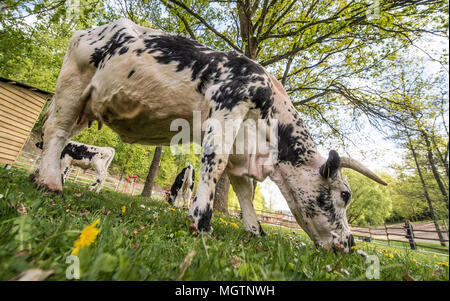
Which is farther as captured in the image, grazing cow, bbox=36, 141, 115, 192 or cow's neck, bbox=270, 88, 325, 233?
grazing cow, bbox=36, 141, 115, 192

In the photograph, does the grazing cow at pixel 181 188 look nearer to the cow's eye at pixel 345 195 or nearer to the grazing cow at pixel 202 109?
the grazing cow at pixel 202 109

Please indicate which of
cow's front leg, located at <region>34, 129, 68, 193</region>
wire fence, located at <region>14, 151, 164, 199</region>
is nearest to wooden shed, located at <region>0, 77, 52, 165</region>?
wire fence, located at <region>14, 151, 164, 199</region>

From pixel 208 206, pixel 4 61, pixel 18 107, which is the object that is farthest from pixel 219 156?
pixel 4 61

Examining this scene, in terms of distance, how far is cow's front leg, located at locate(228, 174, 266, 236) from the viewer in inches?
132

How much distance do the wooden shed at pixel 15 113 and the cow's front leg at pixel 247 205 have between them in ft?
39.9

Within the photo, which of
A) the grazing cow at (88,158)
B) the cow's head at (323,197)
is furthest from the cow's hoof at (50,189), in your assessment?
the grazing cow at (88,158)

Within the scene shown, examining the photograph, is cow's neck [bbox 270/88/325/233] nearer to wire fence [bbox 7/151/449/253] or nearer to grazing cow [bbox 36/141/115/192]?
wire fence [bbox 7/151/449/253]

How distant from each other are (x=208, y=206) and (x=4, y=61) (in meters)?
17.0

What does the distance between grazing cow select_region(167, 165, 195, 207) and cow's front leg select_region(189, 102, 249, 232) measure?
6746mm

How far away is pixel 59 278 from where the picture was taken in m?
0.70

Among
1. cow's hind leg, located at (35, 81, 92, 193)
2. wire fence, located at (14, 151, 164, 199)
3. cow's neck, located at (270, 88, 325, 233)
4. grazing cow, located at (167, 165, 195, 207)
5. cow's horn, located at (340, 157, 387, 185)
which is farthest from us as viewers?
wire fence, located at (14, 151, 164, 199)

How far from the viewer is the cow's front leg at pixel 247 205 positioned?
11.0 feet

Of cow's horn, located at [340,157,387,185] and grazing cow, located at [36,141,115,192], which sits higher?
grazing cow, located at [36,141,115,192]

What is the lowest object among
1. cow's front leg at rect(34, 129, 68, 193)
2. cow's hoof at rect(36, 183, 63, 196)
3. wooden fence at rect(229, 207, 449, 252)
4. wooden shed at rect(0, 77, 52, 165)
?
wooden fence at rect(229, 207, 449, 252)
